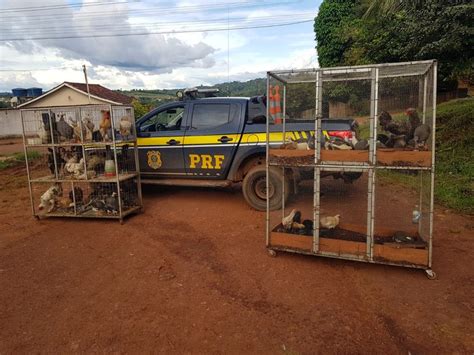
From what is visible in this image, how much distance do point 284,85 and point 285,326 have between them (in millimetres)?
3401

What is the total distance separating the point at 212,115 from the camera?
7.22 meters

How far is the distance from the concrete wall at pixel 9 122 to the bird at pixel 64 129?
85.1ft

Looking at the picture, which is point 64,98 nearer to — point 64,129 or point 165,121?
point 165,121

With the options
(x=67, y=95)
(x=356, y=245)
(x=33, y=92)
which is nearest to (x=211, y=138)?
(x=356, y=245)

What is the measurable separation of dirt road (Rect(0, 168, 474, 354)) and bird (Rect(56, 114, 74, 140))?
180 cm

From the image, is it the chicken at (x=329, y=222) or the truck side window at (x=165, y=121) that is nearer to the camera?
the chicken at (x=329, y=222)

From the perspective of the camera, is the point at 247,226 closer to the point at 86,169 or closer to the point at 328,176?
the point at 328,176

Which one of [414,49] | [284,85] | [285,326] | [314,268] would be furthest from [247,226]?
[414,49]

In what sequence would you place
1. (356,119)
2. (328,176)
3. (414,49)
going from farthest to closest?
(414,49) → (356,119) → (328,176)

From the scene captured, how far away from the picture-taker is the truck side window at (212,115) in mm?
7070

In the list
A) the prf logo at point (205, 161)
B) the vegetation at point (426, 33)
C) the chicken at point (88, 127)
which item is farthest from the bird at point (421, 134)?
the vegetation at point (426, 33)

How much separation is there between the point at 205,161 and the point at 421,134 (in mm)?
4214

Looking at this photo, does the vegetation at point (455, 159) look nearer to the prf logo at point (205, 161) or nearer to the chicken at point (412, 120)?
the chicken at point (412, 120)

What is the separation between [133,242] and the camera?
5461 mm
